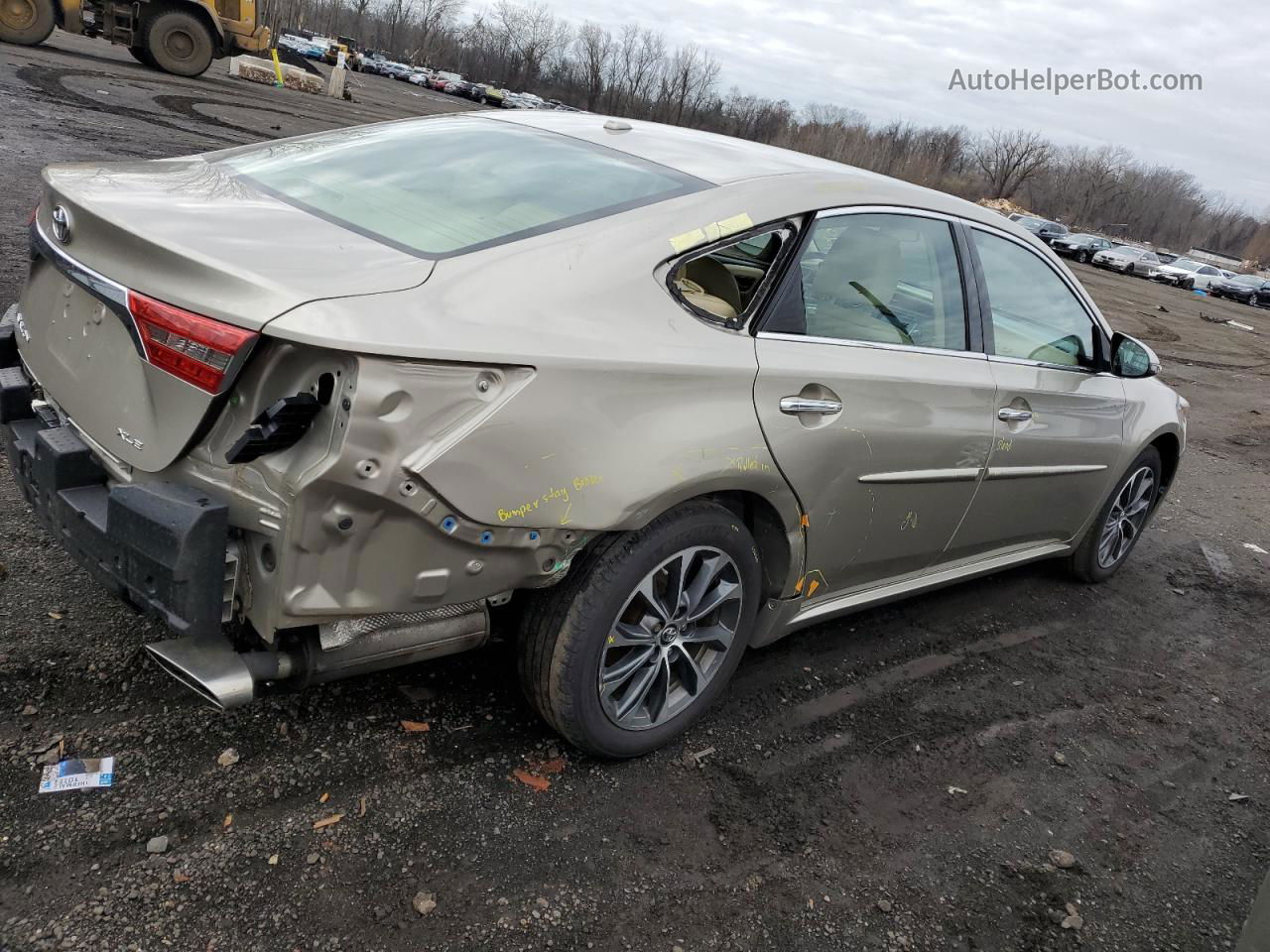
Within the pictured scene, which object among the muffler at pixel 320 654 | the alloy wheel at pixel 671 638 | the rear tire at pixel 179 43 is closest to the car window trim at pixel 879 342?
the alloy wheel at pixel 671 638

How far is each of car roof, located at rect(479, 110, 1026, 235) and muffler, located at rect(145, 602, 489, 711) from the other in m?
1.49

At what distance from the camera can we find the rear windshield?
253cm

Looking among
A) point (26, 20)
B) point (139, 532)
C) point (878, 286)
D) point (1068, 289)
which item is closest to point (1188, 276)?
point (26, 20)

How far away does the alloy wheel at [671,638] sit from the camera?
267 centimetres

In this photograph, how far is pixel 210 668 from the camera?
2199mm

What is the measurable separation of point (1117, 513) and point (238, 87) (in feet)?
80.3

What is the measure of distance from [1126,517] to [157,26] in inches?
854

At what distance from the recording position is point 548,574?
2385 mm

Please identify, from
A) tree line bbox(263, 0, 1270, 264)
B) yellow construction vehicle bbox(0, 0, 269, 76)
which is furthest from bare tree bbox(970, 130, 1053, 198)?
yellow construction vehicle bbox(0, 0, 269, 76)

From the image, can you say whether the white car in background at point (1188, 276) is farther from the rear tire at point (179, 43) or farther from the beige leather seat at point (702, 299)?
the beige leather seat at point (702, 299)

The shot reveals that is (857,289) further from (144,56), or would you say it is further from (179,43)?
(144,56)

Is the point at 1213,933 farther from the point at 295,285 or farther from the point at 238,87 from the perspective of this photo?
the point at 238,87

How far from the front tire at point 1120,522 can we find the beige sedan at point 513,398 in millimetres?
1448

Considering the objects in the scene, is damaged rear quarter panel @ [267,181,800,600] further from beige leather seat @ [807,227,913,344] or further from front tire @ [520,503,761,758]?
beige leather seat @ [807,227,913,344]
